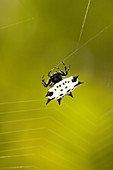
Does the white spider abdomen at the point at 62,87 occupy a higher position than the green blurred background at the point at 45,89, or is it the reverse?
the green blurred background at the point at 45,89

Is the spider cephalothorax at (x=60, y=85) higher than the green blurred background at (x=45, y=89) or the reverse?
the reverse

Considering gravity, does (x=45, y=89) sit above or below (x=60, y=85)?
above

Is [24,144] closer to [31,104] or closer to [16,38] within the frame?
[31,104]

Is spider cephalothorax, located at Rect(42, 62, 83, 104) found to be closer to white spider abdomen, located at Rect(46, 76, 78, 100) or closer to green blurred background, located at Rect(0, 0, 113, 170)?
white spider abdomen, located at Rect(46, 76, 78, 100)

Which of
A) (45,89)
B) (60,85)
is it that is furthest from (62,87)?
(45,89)

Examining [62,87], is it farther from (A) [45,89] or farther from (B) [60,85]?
(A) [45,89]

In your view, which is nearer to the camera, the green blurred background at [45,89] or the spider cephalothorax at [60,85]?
the spider cephalothorax at [60,85]

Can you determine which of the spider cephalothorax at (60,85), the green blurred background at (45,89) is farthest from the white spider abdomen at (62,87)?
the green blurred background at (45,89)

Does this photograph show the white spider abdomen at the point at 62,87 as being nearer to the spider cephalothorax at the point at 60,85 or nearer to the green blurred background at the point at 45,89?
the spider cephalothorax at the point at 60,85

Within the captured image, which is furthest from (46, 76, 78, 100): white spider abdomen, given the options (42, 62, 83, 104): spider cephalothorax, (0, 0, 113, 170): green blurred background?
(0, 0, 113, 170): green blurred background
